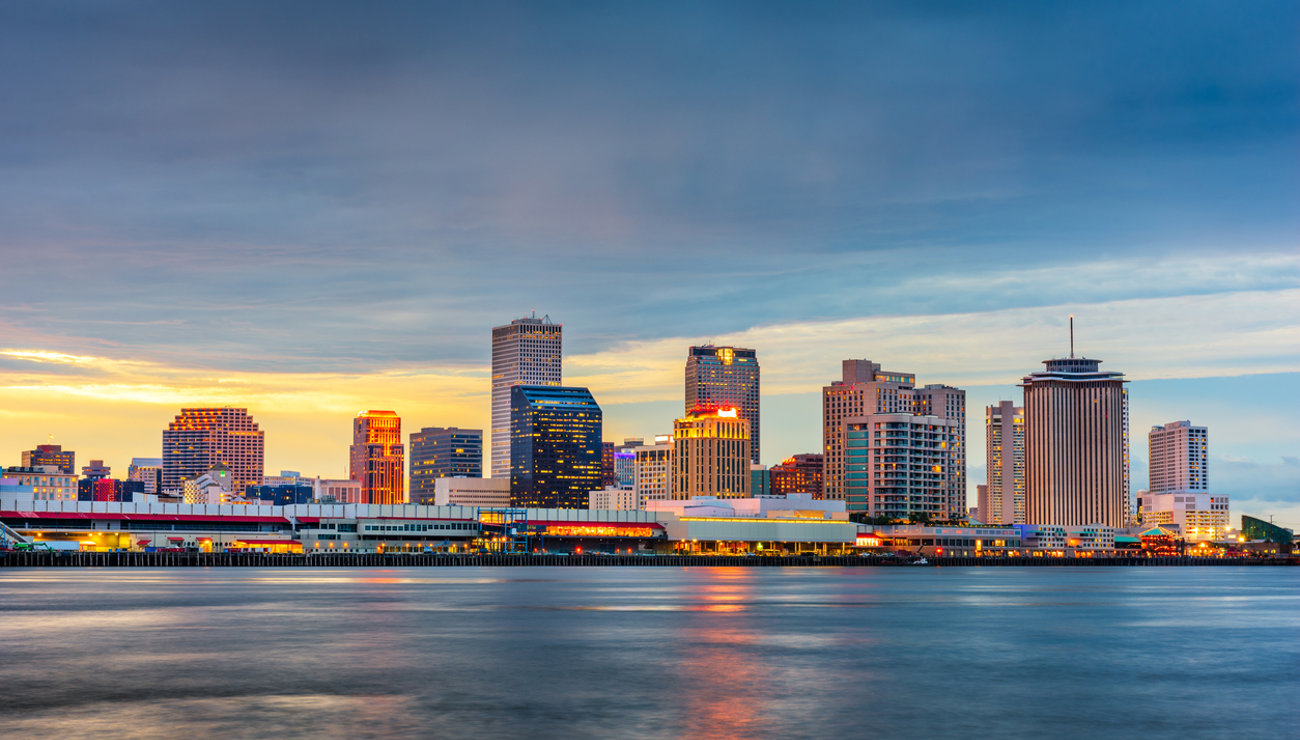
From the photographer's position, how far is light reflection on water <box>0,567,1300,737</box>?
44.8 m

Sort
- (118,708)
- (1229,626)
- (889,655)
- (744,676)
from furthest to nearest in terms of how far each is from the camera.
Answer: (1229,626) → (889,655) → (744,676) → (118,708)

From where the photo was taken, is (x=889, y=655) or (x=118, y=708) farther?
(x=889, y=655)

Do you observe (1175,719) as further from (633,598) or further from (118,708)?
(633,598)

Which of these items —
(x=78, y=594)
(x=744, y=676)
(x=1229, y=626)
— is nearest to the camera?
(x=744, y=676)

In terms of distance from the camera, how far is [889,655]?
67.6 metres

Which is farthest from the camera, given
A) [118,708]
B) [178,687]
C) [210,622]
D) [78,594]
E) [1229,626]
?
[78,594]

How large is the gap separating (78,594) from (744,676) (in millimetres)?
82963

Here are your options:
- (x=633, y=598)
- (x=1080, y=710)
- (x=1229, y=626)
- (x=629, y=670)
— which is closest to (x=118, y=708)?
(x=629, y=670)

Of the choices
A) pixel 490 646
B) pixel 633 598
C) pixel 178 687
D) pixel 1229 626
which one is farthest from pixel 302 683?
pixel 633 598

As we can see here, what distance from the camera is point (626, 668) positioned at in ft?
200

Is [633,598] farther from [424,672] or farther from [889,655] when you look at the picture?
[424,672]

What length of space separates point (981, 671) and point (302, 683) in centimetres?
2773

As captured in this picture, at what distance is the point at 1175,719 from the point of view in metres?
47.2

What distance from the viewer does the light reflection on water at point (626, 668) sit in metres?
44.8
